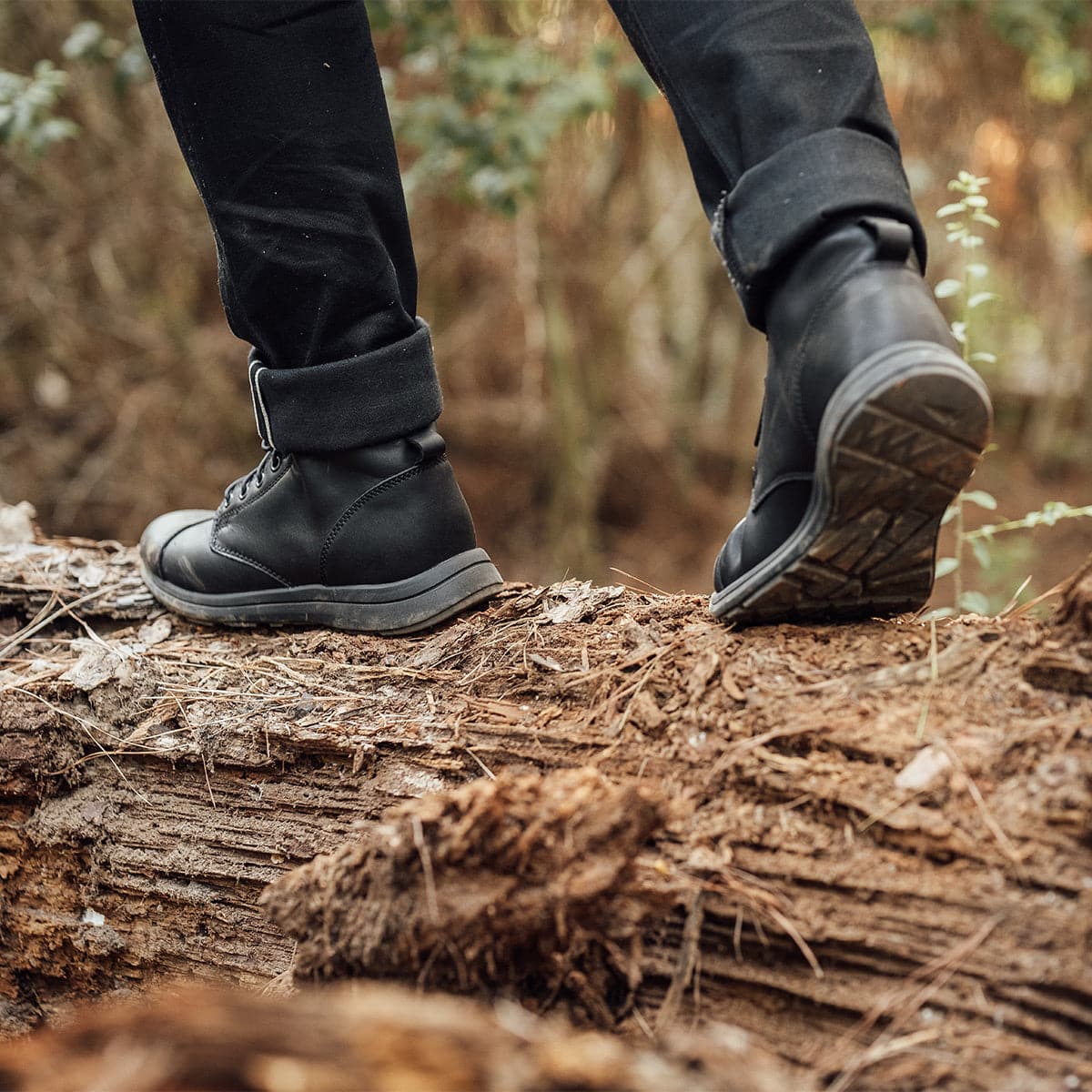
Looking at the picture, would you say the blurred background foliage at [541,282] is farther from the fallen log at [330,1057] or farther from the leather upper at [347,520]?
the fallen log at [330,1057]

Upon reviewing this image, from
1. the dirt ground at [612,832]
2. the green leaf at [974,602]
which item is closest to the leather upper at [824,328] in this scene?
the dirt ground at [612,832]

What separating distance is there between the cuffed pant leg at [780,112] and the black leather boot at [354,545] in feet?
2.21

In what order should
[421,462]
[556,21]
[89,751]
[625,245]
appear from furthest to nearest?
[625,245]
[556,21]
[421,462]
[89,751]

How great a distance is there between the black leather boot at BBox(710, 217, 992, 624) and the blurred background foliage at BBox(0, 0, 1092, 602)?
1.97 m

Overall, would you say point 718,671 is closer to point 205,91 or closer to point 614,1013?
point 614,1013

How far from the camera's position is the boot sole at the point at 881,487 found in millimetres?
1103

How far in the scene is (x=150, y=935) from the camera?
4.82 ft

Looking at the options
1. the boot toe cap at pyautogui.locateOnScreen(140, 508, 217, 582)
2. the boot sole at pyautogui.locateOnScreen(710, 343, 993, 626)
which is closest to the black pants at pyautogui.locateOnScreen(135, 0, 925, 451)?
the boot sole at pyautogui.locateOnScreen(710, 343, 993, 626)

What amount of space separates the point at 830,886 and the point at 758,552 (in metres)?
0.46

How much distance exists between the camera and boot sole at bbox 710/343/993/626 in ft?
3.62

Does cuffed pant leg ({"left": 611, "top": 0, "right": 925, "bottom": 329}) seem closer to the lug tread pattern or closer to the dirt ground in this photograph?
the lug tread pattern

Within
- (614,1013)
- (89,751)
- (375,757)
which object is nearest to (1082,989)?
(614,1013)

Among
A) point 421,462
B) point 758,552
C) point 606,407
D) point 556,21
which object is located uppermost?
point 556,21

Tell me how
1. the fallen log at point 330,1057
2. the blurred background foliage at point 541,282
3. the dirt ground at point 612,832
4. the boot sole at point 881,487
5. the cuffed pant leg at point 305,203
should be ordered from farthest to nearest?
the blurred background foliage at point 541,282 < the cuffed pant leg at point 305,203 < the boot sole at point 881,487 < the dirt ground at point 612,832 < the fallen log at point 330,1057
